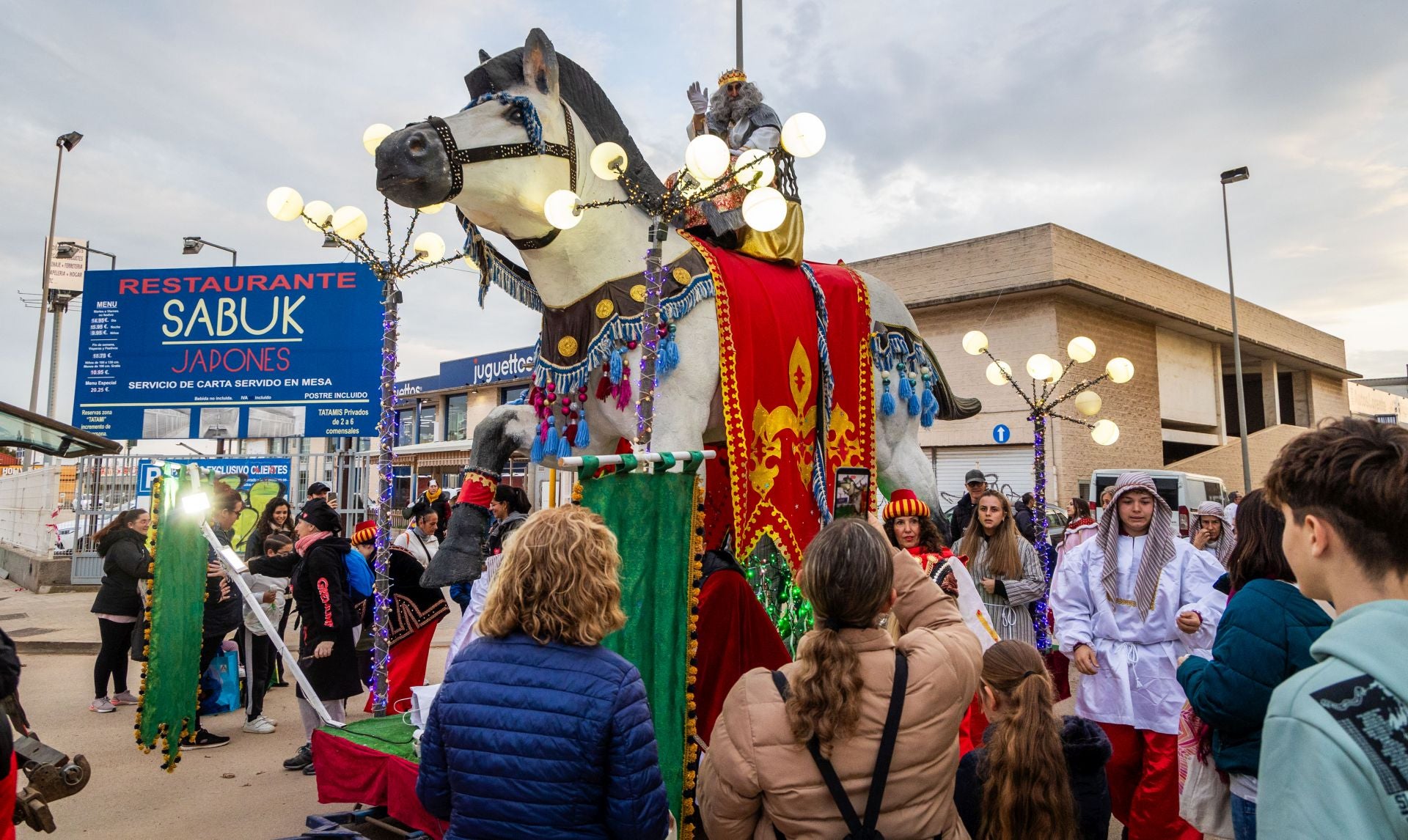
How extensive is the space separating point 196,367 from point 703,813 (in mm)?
14954

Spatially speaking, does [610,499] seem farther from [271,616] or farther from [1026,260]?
[1026,260]

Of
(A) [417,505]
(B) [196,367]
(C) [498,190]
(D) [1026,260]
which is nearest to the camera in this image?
(C) [498,190]

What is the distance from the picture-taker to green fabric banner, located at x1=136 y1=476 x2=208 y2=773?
4844 millimetres

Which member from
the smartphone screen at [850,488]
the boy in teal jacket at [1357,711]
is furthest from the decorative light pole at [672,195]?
the boy in teal jacket at [1357,711]

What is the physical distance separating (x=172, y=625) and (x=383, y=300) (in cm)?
240

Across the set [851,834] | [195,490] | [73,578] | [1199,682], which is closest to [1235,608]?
[1199,682]

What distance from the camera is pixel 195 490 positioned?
532cm

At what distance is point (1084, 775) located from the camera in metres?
2.50

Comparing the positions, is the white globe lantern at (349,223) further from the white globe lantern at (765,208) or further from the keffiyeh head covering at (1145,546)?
the keffiyeh head covering at (1145,546)

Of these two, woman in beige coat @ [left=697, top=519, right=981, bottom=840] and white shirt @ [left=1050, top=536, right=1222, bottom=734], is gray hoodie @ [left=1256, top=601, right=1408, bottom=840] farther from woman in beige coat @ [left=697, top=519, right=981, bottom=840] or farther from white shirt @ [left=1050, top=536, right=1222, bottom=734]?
white shirt @ [left=1050, top=536, right=1222, bottom=734]

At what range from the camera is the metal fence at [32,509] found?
51.4 ft

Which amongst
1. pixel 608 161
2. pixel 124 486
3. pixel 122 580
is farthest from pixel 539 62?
pixel 124 486

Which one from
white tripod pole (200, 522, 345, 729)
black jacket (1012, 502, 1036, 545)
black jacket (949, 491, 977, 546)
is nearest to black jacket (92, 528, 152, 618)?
white tripod pole (200, 522, 345, 729)

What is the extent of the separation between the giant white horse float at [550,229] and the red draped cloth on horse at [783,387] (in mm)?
171
